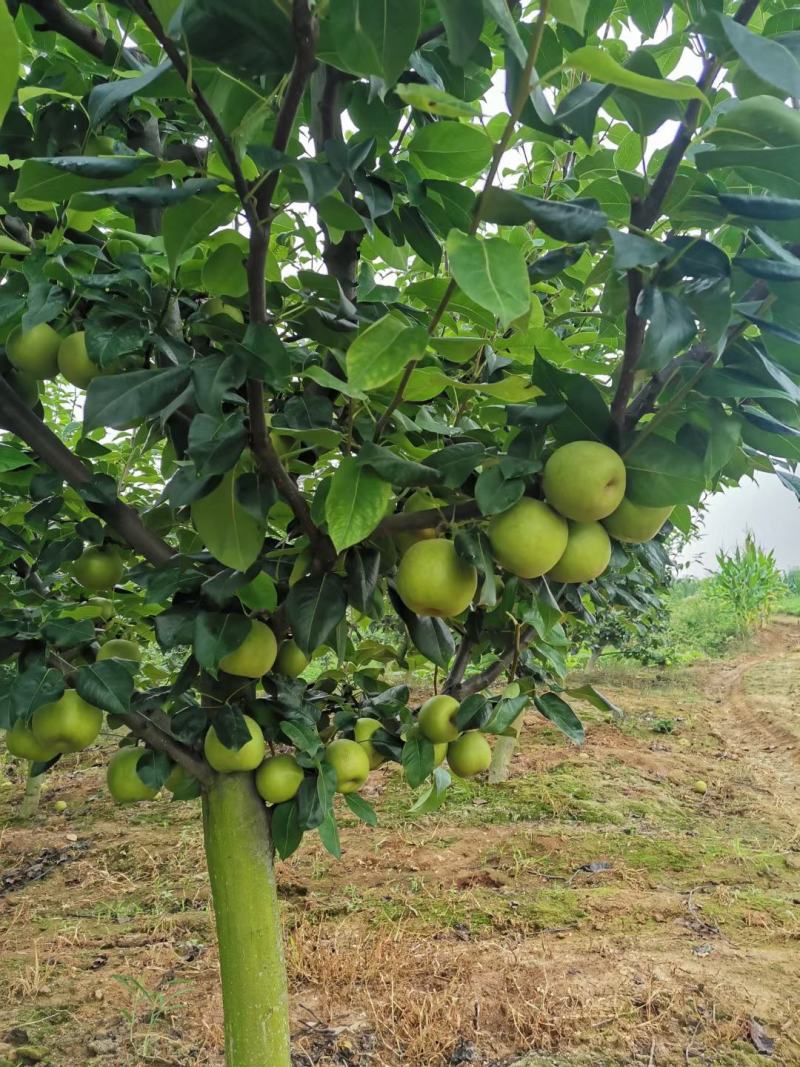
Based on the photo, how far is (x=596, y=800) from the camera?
5.91m

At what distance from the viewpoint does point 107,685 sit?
1480 millimetres

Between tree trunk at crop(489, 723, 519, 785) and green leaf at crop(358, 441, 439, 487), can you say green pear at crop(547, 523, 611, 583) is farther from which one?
tree trunk at crop(489, 723, 519, 785)

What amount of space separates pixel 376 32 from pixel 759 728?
9871 mm

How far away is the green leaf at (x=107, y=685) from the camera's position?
146 cm

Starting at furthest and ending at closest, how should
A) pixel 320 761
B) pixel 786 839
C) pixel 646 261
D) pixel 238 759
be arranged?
pixel 786 839
pixel 320 761
pixel 238 759
pixel 646 261

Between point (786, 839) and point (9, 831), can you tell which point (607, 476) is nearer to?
point (786, 839)

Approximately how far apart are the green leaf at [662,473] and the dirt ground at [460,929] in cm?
233

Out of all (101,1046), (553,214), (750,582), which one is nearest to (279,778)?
(553,214)

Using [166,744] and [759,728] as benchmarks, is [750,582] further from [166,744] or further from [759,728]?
[166,744]

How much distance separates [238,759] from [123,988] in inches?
87.6

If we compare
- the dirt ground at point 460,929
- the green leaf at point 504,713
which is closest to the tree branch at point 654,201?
the green leaf at point 504,713

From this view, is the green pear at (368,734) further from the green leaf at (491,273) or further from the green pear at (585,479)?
the green leaf at (491,273)

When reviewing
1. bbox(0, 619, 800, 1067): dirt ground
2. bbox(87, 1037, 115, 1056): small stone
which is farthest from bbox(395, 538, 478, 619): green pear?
bbox(87, 1037, 115, 1056): small stone

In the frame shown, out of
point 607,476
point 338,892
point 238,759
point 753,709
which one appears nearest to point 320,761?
point 238,759
